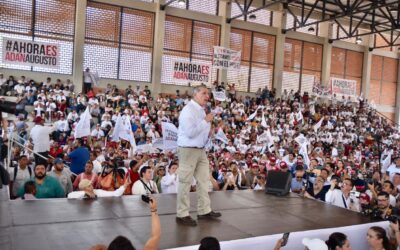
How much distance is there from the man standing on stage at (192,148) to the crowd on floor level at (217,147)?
133 centimetres

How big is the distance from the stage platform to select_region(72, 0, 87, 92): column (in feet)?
40.0

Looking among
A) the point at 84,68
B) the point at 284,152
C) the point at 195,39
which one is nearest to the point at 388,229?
the point at 284,152

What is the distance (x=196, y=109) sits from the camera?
413 cm

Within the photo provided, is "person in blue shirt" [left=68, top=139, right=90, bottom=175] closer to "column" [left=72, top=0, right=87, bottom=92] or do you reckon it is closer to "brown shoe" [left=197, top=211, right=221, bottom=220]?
"brown shoe" [left=197, top=211, right=221, bottom=220]

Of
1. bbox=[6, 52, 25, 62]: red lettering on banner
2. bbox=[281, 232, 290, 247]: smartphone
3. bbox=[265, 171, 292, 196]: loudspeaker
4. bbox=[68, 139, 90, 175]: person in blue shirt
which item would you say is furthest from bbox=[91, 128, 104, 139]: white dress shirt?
bbox=[281, 232, 290, 247]: smartphone

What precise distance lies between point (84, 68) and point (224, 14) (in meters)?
8.13

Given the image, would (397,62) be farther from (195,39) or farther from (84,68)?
(84,68)

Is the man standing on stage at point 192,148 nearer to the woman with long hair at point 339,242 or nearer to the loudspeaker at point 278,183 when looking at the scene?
the woman with long hair at point 339,242

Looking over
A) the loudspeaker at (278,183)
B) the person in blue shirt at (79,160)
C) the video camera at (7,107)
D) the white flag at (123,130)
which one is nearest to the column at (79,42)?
the white flag at (123,130)

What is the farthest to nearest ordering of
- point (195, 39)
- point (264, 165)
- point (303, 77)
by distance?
point (303, 77)
point (195, 39)
point (264, 165)

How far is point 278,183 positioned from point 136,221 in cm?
310

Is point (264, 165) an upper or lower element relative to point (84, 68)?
lower

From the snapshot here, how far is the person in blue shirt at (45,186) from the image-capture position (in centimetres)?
550

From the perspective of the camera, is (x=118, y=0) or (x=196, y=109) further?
(x=118, y=0)
